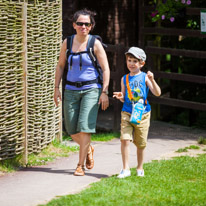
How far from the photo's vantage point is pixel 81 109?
713 centimetres

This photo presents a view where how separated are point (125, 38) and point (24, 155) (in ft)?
17.3

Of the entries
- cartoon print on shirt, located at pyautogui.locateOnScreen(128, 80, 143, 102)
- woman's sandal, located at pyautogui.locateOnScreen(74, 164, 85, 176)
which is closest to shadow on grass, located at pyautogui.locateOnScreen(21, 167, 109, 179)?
woman's sandal, located at pyautogui.locateOnScreen(74, 164, 85, 176)

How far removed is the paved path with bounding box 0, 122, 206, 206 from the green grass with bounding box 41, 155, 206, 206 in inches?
12.1

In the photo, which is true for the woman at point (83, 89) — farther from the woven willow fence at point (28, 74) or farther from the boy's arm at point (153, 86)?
the woven willow fence at point (28, 74)

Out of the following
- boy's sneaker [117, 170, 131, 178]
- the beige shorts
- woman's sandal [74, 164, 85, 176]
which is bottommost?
woman's sandal [74, 164, 85, 176]

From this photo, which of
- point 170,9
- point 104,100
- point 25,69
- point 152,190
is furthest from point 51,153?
point 170,9

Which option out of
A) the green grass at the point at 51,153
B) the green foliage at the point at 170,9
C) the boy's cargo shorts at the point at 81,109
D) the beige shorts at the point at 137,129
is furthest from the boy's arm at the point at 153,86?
the green foliage at the point at 170,9

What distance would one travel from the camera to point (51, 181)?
6.99 metres

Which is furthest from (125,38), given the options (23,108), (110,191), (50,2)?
(110,191)

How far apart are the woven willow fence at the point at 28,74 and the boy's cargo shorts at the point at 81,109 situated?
2.98 ft

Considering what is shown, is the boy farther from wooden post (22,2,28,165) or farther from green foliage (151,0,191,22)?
green foliage (151,0,191,22)

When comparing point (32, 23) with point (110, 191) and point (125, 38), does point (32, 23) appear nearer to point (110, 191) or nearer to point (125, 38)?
point (110, 191)

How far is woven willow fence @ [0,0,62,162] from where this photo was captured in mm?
7602

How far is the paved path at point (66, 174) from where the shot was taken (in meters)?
6.34
